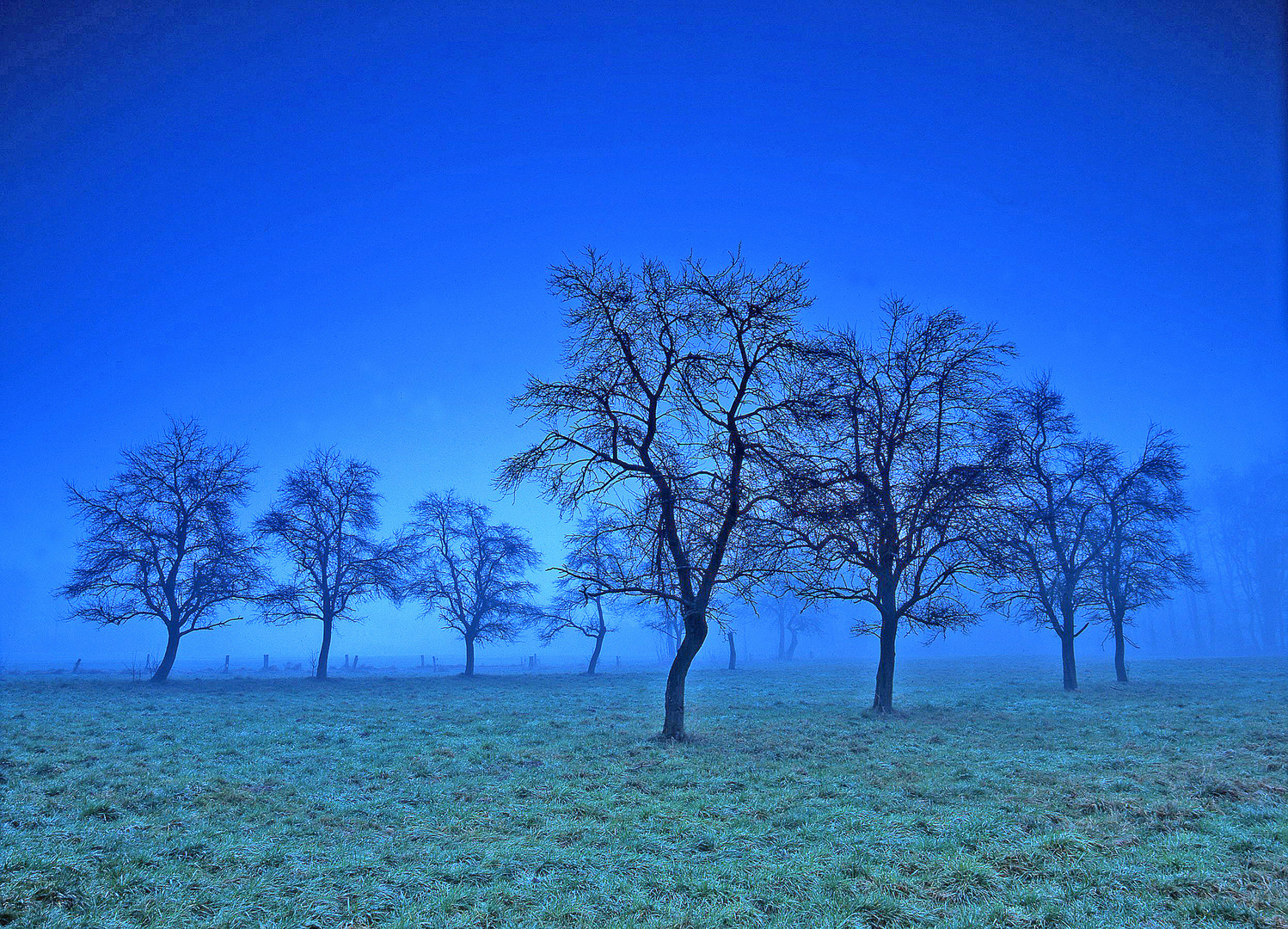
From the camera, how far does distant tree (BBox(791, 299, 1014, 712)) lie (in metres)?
17.5

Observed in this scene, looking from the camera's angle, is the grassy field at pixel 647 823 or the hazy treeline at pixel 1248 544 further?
the hazy treeline at pixel 1248 544

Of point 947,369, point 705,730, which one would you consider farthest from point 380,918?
point 947,369

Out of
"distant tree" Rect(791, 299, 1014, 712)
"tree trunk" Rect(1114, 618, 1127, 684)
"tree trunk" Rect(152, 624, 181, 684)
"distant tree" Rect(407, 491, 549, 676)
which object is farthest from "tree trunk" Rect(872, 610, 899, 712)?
"tree trunk" Rect(152, 624, 181, 684)

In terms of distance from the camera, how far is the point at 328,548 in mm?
38625

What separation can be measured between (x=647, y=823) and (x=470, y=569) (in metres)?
39.0

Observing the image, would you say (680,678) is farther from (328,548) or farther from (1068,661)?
(328,548)

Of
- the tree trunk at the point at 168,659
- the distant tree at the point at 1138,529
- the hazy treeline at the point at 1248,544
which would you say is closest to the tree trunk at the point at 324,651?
the tree trunk at the point at 168,659

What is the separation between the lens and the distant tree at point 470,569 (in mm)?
43812

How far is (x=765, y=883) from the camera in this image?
6.44 m

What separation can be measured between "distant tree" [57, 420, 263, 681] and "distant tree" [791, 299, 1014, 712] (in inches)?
1276

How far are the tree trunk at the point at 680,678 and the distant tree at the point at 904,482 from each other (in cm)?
341

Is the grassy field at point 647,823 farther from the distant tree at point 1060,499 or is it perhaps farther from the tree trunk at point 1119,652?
the tree trunk at point 1119,652

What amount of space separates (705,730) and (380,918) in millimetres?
12455

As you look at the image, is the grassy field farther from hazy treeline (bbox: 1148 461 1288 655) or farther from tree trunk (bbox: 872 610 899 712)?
hazy treeline (bbox: 1148 461 1288 655)
